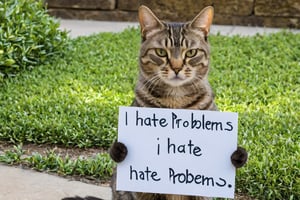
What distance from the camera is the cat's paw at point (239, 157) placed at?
238 cm

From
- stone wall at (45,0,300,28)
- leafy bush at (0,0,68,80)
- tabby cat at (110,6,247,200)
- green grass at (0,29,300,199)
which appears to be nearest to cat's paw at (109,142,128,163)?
tabby cat at (110,6,247,200)

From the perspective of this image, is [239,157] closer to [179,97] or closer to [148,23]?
[179,97]

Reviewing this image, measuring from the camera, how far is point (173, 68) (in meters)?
2.42

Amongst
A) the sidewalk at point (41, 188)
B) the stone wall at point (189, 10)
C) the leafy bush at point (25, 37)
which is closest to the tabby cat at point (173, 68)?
the sidewalk at point (41, 188)

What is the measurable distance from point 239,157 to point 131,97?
227 centimetres

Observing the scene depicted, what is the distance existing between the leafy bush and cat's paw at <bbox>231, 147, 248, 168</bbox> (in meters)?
A: 2.98

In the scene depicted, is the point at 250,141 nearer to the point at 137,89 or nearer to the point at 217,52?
the point at 137,89

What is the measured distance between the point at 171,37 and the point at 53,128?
5.61ft

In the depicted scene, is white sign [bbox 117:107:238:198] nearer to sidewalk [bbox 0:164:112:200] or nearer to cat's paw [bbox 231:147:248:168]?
cat's paw [bbox 231:147:248:168]

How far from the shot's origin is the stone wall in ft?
25.3

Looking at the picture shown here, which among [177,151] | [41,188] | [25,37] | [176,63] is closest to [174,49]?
[176,63]

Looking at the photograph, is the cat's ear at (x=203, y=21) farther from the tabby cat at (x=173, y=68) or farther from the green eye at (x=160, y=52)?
A: the green eye at (x=160, y=52)

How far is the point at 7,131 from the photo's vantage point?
3.97 m

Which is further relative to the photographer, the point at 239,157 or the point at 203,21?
the point at 203,21
